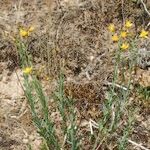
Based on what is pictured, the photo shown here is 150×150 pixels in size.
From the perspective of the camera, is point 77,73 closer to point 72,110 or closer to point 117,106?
point 117,106

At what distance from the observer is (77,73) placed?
3531 mm

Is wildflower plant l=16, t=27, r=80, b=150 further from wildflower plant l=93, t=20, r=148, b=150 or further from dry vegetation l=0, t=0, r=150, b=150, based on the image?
wildflower plant l=93, t=20, r=148, b=150

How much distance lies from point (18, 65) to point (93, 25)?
758 mm

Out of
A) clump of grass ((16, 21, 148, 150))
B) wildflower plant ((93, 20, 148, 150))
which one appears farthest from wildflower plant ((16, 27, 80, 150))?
wildflower plant ((93, 20, 148, 150))

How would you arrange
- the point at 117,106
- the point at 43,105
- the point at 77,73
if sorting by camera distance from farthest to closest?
1. the point at 77,73
2. the point at 117,106
3. the point at 43,105

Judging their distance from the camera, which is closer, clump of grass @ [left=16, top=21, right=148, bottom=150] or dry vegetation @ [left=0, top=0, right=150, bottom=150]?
clump of grass @ [left=16, top=21, right=148, bottom=150]

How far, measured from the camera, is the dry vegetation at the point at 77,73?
3.05 m

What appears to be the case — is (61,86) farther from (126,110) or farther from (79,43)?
(79,43)

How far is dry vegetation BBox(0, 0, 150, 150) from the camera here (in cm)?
305

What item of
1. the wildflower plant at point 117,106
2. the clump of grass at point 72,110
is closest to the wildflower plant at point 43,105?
the clump of grass at point 72,110

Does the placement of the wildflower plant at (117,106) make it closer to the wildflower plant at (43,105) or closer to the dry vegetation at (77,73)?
the dry vegetation at (77,73)

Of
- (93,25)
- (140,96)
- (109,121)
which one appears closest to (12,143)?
(109,121)

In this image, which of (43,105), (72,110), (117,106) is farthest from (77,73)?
(43,105)

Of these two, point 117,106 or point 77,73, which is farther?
point 77,73
